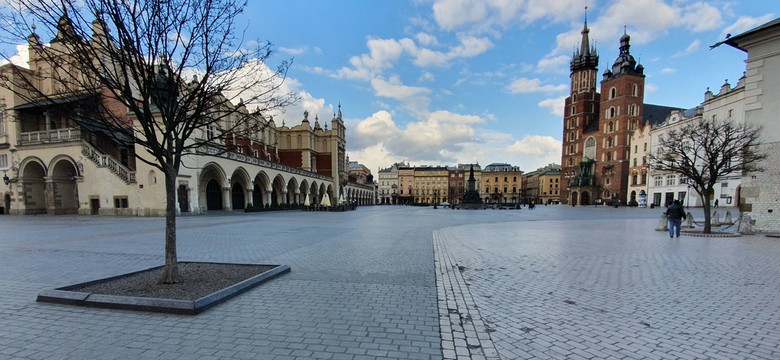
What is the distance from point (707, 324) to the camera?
407 cm

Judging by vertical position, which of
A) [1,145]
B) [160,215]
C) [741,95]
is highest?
[741,95]

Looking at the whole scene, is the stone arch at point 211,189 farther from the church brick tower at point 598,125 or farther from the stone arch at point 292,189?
the church brick tower at point 598,125

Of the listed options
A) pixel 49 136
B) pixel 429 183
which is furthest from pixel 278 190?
pixel 429 183

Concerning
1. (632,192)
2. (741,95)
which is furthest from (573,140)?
(741,95)

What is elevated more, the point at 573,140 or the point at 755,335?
the point at 573,140

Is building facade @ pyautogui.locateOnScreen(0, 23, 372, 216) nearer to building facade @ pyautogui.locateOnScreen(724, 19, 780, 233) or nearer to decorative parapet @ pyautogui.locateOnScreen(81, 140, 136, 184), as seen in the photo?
decorative parapet @ pyautogui.locateOnScreen(81, 140, 136, 184)

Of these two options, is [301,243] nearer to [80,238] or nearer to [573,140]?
[80,238]

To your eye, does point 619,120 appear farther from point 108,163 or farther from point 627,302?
point 108,163

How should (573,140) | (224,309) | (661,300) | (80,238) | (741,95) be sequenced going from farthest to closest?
(573,140), (741,95), (80,238), (661,300), (224,309)

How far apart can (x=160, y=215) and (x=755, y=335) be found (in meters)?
30.8

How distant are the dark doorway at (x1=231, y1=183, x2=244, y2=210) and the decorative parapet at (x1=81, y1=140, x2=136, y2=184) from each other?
37.6 feet

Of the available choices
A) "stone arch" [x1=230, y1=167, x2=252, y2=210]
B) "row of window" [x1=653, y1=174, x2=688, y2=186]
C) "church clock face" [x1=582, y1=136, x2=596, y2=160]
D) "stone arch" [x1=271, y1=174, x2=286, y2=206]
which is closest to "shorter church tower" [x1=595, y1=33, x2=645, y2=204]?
"church clock face" [x1=582, y1=136, x2=596, y2=160]

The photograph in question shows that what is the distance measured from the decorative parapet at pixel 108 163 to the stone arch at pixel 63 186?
1.78 m

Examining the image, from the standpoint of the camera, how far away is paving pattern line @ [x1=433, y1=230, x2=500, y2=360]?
3346mm
